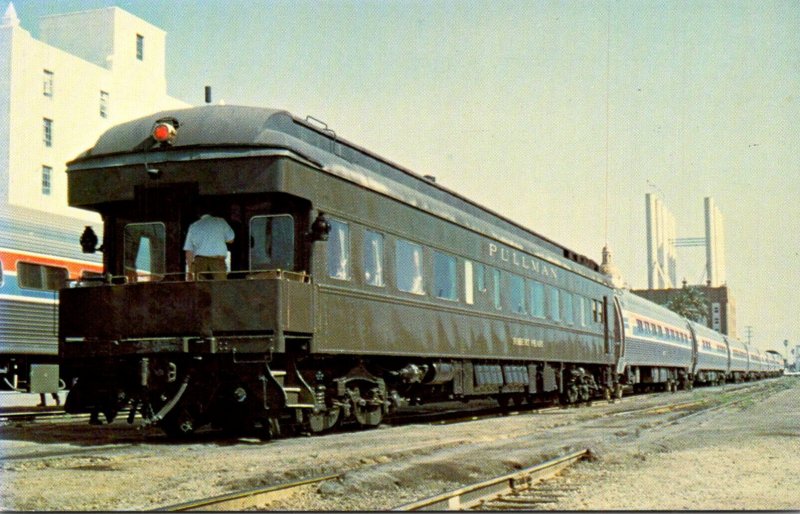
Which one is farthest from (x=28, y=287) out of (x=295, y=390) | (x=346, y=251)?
(x=295, y=390)

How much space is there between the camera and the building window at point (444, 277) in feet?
46.6

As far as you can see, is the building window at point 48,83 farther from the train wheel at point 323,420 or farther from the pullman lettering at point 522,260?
the train wheel at point 323,420

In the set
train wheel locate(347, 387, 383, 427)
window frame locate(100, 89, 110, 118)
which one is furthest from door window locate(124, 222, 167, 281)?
window frame locate(100, 89, 110, 118)

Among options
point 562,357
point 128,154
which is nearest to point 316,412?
point 128,154

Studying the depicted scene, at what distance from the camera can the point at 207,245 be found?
1081 centimetres

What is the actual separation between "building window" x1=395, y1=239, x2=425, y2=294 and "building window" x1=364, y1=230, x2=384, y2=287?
0.47m

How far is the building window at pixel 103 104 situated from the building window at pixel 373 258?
29593 mm

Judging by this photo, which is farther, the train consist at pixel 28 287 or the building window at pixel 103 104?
the building window at pixel 103 104

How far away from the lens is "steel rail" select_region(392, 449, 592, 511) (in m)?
6.73

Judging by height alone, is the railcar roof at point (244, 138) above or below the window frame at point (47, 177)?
below

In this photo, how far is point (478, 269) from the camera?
16000 mm

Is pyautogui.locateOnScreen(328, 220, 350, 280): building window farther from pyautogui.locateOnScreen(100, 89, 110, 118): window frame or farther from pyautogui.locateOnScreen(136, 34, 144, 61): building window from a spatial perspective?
pyautogui.locateOnScreen(100, 89, 110, 118): window frame

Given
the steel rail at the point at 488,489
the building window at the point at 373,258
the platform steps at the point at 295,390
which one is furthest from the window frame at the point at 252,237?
the steel rail at the point at 488,489

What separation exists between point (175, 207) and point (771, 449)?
722cm
